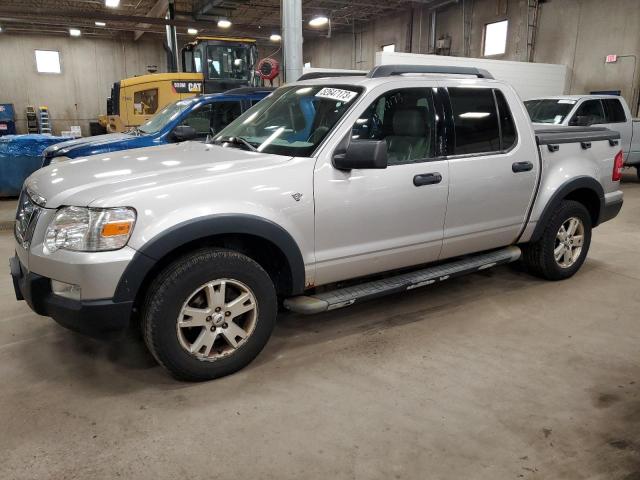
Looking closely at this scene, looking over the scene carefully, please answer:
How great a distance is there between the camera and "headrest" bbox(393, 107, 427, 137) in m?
3.31

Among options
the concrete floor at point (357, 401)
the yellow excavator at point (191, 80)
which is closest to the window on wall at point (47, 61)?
the yellow excavator at point (191, 80)

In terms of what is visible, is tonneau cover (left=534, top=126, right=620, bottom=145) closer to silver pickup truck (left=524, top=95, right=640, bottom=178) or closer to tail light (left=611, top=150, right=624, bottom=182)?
tail light (left=611, top=150, right=624, bottom=182)

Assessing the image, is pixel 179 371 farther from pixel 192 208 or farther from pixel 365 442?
pixel 365 442

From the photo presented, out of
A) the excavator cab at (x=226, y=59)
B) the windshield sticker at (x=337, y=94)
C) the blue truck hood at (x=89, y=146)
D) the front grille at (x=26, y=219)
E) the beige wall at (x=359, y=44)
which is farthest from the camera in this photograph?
the beige wall at (x=359, y=44)

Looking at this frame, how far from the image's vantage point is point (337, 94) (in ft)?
10.5

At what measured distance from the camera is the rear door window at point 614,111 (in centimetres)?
955

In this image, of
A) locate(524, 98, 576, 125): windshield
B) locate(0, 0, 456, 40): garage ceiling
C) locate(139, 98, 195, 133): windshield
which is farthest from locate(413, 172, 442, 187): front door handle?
locate(0, 0, 456, 40): garage ceiling

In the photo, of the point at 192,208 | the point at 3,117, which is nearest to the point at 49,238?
the point at 192,208

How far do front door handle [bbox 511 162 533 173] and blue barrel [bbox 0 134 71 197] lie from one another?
7.46 meters

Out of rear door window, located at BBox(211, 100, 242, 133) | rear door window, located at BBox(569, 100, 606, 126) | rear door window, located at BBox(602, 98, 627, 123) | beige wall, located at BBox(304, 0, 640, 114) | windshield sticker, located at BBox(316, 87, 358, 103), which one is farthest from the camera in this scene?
beige wall, located at BBox(304, 0, 640, 114)

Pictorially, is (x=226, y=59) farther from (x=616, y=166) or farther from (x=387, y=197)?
(x=387, y=197)

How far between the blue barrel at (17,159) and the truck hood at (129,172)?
5.88 m

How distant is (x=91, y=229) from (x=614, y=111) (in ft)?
33.8

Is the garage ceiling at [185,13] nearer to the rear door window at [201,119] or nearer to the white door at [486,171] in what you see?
the rear door window at [201,119]
